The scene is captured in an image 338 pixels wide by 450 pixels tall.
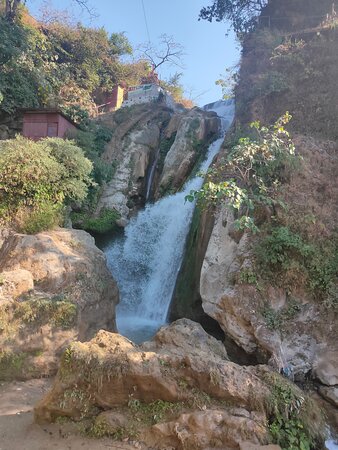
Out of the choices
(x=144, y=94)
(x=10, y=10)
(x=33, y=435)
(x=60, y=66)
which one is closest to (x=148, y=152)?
(x=144, y=94)

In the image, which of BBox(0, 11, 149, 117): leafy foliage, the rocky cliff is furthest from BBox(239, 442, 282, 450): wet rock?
BBox(0, 11, 149, 117): leafy foliage

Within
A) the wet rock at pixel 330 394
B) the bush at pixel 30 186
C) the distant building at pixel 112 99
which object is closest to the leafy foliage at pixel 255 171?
the wet rock at pixel 330 394

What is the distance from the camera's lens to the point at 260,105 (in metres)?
14.7

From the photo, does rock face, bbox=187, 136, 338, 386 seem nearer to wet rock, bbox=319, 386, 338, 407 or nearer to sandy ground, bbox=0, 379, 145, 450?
wet rock, bbox=319, 386, 338, 407

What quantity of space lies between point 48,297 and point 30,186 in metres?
4.34

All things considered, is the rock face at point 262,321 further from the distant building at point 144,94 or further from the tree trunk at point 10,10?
the distant building at point 144,94

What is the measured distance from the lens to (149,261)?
44.0ft

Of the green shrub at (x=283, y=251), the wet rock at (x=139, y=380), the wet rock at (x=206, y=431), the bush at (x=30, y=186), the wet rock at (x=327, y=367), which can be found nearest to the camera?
the wet rock at (x=206, y=431)

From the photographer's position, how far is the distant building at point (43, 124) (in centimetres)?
1695

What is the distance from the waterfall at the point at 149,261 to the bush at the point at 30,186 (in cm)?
365

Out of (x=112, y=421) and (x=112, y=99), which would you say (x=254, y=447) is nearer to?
(x=112, y=421)

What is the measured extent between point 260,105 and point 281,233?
8.64 m

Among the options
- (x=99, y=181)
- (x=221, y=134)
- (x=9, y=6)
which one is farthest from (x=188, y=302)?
(x=9, y=6)

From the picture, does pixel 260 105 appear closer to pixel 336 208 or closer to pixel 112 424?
pixel 336 208
